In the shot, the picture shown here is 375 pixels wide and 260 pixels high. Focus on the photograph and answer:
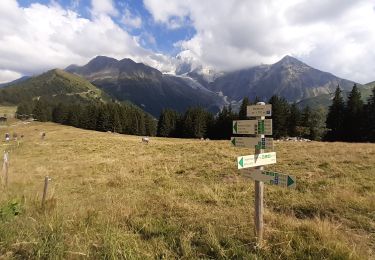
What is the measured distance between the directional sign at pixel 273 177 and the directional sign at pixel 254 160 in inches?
7.3

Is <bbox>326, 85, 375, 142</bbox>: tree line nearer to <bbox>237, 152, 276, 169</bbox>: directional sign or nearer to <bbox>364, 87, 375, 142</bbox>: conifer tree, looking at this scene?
<bbox>364, 87, 375, 142</bbox>: conifer tree

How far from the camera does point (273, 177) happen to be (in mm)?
6125

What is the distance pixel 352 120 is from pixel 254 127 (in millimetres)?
65737

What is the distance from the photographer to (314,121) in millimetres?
76062

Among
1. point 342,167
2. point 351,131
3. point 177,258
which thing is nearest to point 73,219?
point 177,258

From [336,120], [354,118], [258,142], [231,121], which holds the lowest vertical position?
[258,142]

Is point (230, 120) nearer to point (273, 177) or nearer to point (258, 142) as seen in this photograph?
point (258, 142)

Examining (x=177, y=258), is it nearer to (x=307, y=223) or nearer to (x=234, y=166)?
(x=307, y=223)

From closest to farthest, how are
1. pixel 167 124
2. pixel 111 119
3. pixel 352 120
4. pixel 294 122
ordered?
1. pixel 352 120
2. pixel 294 122
3. pixel 111 119
4. pixel 167 124

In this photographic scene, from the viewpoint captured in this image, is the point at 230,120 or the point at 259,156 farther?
the point at 230,120

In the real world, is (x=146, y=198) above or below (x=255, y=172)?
below

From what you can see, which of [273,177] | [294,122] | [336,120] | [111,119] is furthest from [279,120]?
[273,177]

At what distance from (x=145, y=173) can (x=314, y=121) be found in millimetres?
67237

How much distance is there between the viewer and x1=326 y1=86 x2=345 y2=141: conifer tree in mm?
66000
